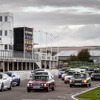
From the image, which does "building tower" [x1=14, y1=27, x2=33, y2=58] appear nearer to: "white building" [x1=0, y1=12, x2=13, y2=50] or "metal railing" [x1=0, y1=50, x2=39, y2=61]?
"metal railing" [x1=0, y1=50, x2=39, y2=61]

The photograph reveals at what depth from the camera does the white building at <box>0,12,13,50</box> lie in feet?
256

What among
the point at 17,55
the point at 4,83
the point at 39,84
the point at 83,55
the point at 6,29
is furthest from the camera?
the point at 83,55

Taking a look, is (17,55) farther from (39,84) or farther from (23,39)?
(39,84)

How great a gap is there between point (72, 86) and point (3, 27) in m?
47.4

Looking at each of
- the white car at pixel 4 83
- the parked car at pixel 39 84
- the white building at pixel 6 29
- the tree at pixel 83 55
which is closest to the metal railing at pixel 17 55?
the white building at pixel 6 29

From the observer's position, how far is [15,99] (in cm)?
2002

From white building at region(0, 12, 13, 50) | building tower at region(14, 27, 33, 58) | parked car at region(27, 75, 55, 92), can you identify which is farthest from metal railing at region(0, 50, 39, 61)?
parked car at region(27, 75, 55, 92)

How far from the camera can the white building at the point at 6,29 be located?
77.9 meters

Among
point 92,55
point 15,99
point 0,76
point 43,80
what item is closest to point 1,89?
point 0,76

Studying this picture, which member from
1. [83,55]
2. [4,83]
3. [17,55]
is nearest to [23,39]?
[17,55]

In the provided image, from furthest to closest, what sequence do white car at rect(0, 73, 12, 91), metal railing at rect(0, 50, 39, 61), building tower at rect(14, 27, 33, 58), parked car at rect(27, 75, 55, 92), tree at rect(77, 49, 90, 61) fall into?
tree at rect(77, 49, 90, 61) < building tower at rect(14, 27, 33, 58) < metal railing at rect(0, 50, 39, 61) < white car at rect(0, 73, 12, 91) < parked car at rect(27, 75, 55, 92)

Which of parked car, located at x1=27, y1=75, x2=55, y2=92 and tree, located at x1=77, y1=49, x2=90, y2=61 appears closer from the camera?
parked car, located at x1=27, y1=75, x2=55, y2=92

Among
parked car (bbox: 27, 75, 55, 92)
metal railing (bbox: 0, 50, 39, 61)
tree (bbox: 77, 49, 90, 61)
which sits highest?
tree (bbox: 77, 49, 90, 61)

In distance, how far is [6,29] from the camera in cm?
7888
